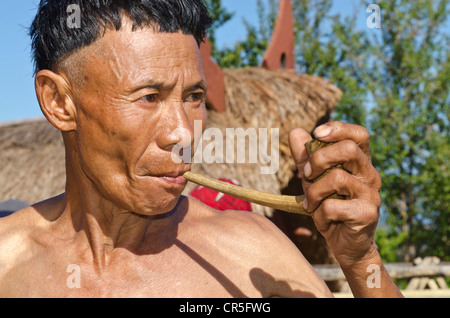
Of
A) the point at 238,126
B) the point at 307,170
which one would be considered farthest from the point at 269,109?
the point at 307,170

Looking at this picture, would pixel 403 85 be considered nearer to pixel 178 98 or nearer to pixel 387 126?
pixel 387 126

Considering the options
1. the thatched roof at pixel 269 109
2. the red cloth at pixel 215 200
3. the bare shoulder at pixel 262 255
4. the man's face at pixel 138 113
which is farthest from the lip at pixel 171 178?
the thatched roof at pixel 269 109

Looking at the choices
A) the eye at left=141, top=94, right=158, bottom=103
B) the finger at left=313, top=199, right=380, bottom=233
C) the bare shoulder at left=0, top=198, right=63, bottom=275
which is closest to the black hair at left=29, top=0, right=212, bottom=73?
the eye at left=141, top=94, right=158, bottom=103

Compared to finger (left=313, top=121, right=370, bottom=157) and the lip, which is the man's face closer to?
the lip

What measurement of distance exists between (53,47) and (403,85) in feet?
38.2

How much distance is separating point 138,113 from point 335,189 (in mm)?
679

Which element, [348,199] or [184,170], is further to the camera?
[184,170]

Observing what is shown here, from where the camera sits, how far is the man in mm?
1626

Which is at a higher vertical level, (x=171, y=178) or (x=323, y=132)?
(x=323, y=132)

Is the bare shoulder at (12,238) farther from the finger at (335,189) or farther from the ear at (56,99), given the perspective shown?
the finger at (335,189)

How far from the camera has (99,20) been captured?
1688 mm

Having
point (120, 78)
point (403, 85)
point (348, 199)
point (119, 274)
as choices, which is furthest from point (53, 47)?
point (403, 85)

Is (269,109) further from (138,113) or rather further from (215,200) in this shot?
(138,113)
